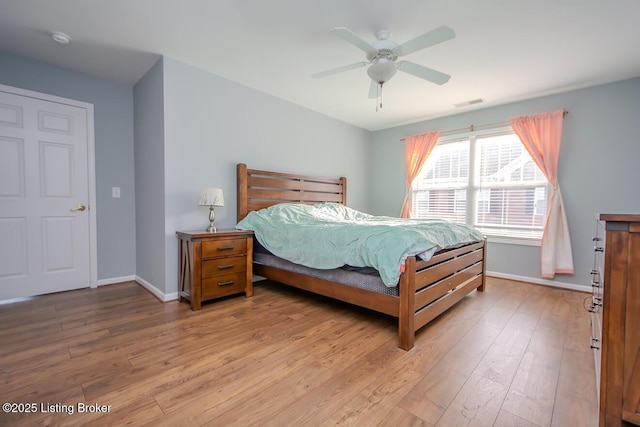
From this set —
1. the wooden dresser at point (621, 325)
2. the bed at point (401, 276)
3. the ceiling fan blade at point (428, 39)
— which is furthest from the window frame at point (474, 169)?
the wooden dresser at point (621, 325)

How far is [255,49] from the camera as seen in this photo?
8.50 feet

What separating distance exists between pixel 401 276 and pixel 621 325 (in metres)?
1.03

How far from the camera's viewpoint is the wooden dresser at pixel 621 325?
1.12m

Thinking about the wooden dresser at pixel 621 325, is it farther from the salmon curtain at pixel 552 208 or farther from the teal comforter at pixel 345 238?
the salmon curtain at pixel 552 208

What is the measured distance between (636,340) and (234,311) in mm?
2568

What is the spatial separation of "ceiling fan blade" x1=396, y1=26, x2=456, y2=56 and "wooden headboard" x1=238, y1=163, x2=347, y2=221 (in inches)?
82.8

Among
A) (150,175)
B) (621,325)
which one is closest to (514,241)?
(621,325)

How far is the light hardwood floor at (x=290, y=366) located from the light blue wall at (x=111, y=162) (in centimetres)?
82

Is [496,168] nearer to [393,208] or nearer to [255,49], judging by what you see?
[393,208]

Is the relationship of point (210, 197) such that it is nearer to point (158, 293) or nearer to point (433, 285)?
point (158, 293)

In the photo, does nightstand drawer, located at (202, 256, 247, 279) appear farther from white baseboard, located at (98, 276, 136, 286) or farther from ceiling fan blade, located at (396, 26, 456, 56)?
ceiling fan blade, located at (396, 26, 456, 56)

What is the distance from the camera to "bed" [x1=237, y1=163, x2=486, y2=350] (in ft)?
6.24

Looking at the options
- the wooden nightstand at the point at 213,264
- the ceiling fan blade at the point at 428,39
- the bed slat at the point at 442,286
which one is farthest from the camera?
the wooden nightstand at the point at 213,264

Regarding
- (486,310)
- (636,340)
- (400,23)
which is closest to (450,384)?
(636,340)
